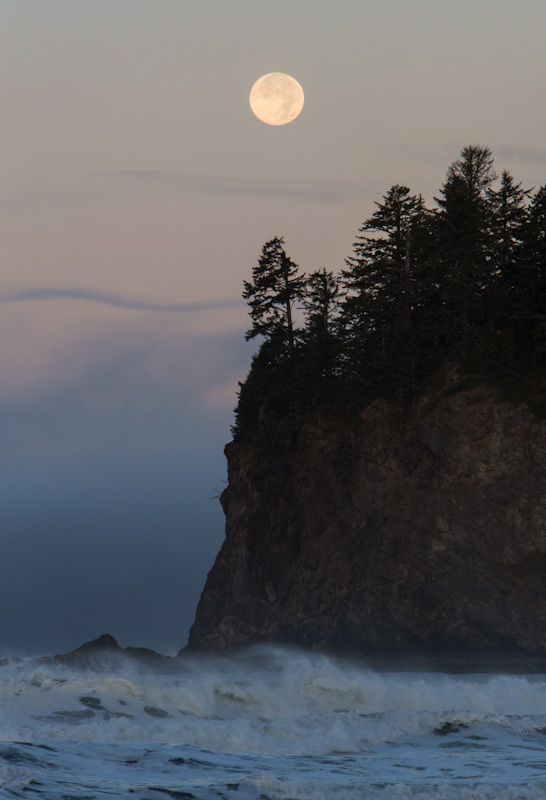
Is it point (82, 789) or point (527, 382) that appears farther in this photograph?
point (527, 382)

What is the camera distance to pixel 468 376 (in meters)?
50.0

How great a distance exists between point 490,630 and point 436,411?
1338 centimetres

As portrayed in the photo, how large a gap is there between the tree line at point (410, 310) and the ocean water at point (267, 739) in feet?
79.8

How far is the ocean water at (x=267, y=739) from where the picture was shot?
52.6ft

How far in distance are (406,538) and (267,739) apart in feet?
88.7

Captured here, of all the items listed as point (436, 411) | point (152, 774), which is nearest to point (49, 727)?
point (152, 774)

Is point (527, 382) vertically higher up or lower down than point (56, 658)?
higher up

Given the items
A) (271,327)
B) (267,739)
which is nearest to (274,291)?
(271,327)

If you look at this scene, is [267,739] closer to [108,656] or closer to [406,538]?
[406,538]

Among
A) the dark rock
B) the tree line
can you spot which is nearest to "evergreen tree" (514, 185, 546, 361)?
the tree line

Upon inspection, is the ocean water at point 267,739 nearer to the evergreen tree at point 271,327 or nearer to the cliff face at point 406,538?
the cliff face at point 406,538

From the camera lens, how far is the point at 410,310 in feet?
187

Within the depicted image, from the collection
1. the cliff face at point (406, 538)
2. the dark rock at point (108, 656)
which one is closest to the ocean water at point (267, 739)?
the cliff face at point (406, 538)

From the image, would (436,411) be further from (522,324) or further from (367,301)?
(367,301)
